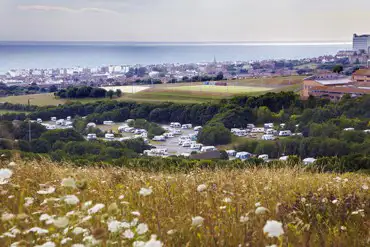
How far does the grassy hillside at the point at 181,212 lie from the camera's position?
1.43 metres

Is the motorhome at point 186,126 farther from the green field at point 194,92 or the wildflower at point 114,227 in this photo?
the wildflower at point 114,227

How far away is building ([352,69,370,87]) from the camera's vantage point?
18.7 m

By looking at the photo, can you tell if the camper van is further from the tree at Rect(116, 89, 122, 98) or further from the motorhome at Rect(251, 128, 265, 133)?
the tree at Rect(116, 89, 122, 98)

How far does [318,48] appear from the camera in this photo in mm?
45125

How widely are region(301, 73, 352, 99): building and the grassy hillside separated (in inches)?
617

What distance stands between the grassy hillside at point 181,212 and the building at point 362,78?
17.0 metres

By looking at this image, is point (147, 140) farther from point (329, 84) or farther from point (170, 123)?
point (329, 84)

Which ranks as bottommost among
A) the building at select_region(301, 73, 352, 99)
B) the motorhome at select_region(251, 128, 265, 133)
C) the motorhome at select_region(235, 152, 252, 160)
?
the motorhome at select_region(235, 152, 252, 160)

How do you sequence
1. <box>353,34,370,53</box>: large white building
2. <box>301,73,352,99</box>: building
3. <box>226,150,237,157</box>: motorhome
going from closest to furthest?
<box>226,150,237,157</box>: motorhome, <box>301,73,352,99</box>: building, <box>353,34,370,53</box>: large white building

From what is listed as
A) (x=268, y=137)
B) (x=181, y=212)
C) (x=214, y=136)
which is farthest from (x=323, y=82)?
(x=181, y=212)

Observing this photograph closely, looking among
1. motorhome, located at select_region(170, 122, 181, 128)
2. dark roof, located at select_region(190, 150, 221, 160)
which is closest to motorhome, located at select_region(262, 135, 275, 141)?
dark roof, located at select_region(190, 150, 221, 160)

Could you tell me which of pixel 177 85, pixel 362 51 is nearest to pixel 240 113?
pixel 177 85

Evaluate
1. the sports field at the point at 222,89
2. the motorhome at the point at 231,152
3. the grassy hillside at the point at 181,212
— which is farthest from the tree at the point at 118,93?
the grassy hillside at the point at 181,212

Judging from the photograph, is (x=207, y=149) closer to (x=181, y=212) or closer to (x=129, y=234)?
(x=181, y=212)
